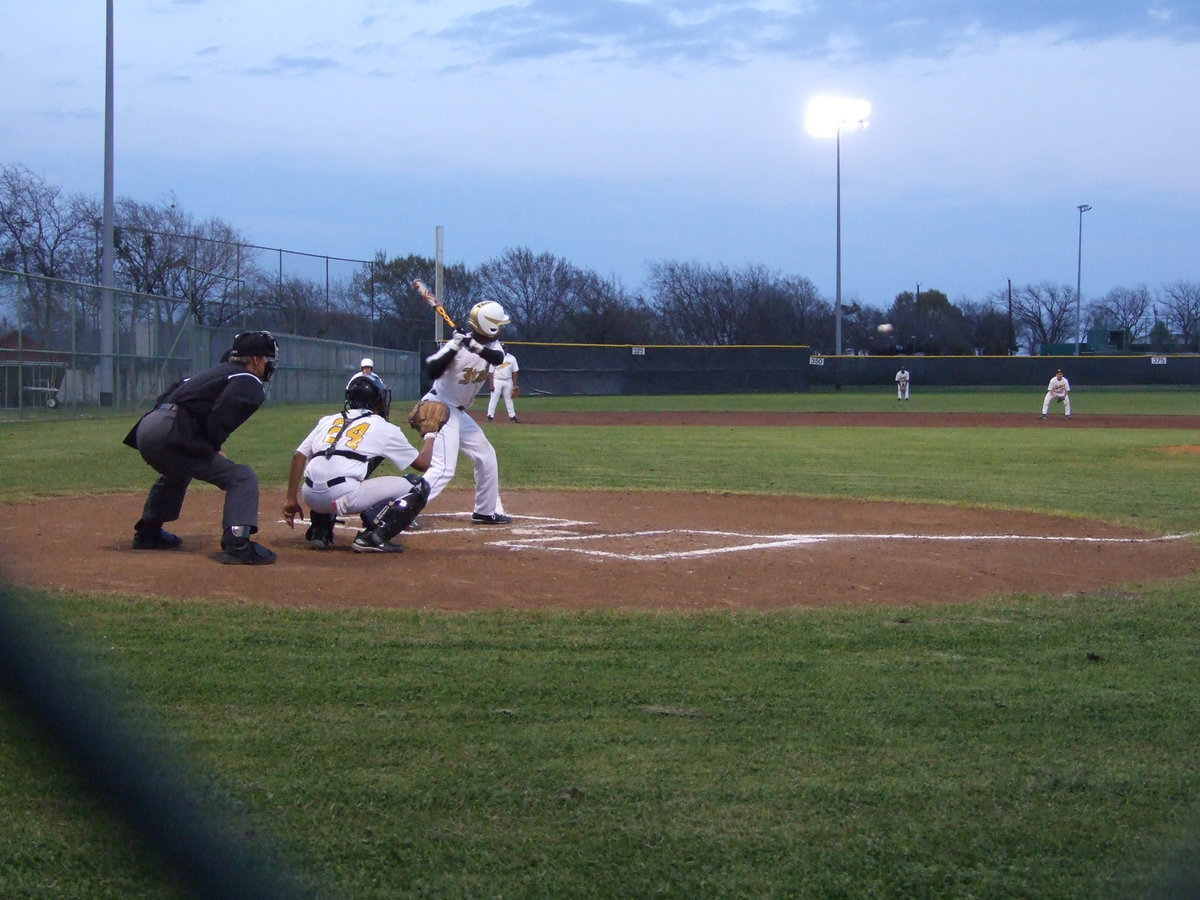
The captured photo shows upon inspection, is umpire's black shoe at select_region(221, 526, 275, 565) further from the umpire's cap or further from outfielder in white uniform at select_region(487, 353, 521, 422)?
outfielder in white uniform at select_region(487, 353, 521, 422)

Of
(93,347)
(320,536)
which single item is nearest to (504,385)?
(93,347)

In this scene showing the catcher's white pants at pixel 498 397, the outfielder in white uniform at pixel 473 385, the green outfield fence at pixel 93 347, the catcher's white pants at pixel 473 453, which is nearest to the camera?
the catcher's white pants at pixel 473 453

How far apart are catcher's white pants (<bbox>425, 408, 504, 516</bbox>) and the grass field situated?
2621mm

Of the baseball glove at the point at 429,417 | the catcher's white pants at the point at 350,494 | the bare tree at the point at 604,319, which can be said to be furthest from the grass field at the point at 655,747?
the bare tree at the point at 604,319

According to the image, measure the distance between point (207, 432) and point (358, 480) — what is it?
3.26 ft

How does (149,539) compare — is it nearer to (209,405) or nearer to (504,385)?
(209,405)

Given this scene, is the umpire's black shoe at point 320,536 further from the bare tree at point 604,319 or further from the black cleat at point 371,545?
the bare tree at point 604,319

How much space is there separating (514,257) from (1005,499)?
59175mm

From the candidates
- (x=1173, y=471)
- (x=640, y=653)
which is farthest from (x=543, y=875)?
(x=1173, y=471)

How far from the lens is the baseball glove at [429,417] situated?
8633 mm

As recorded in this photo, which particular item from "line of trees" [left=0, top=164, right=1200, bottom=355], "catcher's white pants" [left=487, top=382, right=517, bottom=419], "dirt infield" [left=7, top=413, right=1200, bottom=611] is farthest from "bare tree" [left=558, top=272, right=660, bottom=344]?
"dirt infield" [left=7, top=413, right=1200, bottom=611]

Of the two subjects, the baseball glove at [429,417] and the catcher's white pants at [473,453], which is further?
the catcher's white pants at [473,453]

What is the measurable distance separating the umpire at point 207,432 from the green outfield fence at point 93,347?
15.4 meters

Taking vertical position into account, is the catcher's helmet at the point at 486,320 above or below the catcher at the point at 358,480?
above
